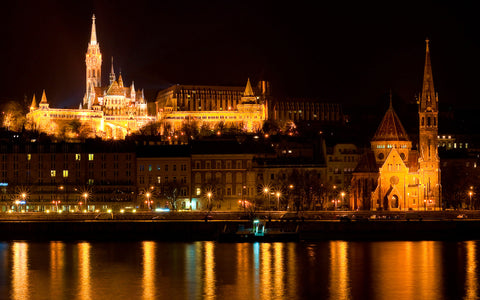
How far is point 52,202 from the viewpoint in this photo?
125500 mm

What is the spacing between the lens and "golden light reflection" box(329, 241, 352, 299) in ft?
216

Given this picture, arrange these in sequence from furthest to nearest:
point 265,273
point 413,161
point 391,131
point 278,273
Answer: point 391,131 < point 413,161 < point 265,273 < point 278,273

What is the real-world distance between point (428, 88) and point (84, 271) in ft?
221

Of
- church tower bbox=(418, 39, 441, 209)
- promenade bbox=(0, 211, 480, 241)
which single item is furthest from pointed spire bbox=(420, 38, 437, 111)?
promenade bbox=(0, 211, 480, 241)

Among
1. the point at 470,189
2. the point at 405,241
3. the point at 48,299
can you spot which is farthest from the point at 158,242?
the point at 470,189

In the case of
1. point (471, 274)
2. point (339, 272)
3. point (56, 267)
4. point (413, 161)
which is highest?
point (413, 161)

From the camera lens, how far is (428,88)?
5128 inches

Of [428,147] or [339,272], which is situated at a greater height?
[428,147]

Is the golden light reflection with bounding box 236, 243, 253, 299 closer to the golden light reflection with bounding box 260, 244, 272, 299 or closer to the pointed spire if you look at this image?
the golden light reflection with bounding box 260, 244, 272, 299

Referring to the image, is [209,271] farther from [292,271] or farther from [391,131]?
[391,131]

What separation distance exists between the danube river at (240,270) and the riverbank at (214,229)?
3141 millimetres

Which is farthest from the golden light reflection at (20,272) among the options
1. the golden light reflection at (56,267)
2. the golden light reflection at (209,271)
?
the golden light reflection at (209,271)

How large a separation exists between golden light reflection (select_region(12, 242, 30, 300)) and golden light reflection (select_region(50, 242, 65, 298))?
176 cm

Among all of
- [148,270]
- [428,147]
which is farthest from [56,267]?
[428,147]
